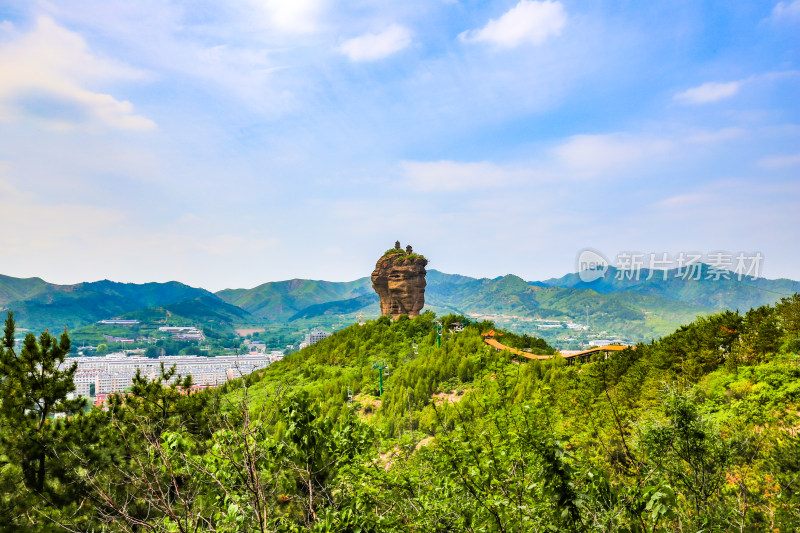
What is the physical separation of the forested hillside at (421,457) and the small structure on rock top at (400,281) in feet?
132

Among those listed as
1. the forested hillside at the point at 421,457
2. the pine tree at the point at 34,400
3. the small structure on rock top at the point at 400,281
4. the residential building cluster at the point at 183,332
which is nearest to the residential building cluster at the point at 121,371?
the small structure on rock top at the point at 400,281

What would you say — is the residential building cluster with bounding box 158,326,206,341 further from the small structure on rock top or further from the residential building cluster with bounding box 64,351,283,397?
the small structure on rock top

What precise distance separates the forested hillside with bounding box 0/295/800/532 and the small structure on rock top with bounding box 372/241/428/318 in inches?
1586

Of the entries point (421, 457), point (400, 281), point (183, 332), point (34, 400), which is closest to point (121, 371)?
point (400, 281)

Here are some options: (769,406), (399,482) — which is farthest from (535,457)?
(769,406)

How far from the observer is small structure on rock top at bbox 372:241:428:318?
61.2m

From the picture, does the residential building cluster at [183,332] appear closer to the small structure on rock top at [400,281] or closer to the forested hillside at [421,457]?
the small structure on rock top at [400,281]

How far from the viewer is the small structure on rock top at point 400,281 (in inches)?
2411

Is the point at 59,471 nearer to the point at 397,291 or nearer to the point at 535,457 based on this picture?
the point at 535,457

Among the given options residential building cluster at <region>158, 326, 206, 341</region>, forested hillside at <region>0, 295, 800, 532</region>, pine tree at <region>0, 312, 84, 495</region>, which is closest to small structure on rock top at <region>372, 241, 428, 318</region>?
forested hillside at <region>0, 295, 800, 532</region>

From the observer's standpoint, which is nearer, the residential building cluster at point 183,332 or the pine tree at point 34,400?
the pine tree at point 34,400

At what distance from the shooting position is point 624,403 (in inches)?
749

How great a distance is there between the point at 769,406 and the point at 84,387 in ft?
341

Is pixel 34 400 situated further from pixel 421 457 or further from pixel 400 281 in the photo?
pixel 400 281
